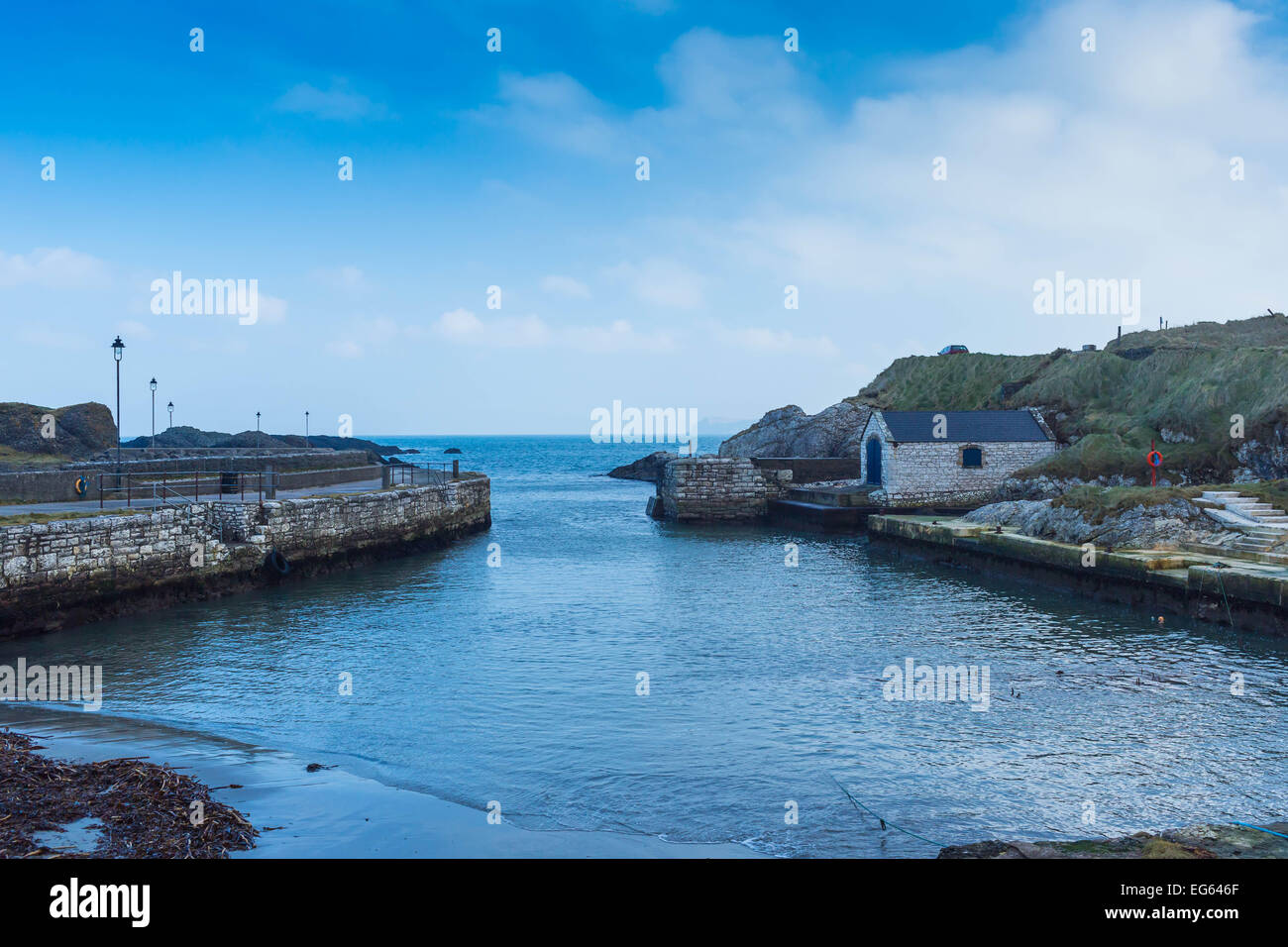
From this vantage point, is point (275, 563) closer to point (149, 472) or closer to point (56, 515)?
point (56, 515)

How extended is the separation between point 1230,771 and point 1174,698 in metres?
3.45

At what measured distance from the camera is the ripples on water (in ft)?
29.1

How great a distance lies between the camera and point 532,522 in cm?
4625

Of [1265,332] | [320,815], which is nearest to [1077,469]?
[320,815]

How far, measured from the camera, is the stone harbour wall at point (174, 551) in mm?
17031

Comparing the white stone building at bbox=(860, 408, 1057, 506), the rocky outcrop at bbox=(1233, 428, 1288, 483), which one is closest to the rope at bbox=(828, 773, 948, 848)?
the rocky outcrop at bbox=(1233, 428, 1288, 483)

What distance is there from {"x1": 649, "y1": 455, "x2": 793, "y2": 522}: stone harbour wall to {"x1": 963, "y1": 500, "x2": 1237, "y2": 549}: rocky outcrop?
18778 millimetres

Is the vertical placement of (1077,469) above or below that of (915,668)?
above

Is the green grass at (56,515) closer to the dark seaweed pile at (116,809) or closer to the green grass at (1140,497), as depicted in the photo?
the dark seaweed pile at (116,809)

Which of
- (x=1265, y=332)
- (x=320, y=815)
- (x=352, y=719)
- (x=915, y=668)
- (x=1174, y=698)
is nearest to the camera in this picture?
(x=320, y=815)

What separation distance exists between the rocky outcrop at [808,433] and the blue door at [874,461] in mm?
9528

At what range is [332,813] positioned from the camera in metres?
8.27

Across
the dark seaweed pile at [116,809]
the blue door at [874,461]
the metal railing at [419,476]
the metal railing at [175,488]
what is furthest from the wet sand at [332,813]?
the blue door at [874,461]

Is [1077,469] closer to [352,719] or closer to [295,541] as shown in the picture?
[295,541]
